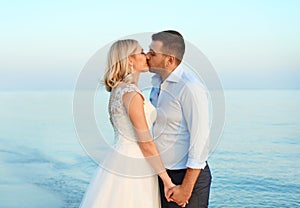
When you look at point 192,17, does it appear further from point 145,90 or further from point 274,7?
point 145,90

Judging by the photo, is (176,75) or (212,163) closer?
(176,75)

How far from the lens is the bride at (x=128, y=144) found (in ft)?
6.94

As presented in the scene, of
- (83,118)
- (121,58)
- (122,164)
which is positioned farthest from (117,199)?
(121,58)

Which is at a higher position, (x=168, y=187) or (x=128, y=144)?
(x=128, y=144)

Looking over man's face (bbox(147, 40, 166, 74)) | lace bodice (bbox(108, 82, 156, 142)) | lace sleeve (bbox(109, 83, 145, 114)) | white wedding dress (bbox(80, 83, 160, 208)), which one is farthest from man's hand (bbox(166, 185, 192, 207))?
man's face (bbox(147, 40, 166, 74))

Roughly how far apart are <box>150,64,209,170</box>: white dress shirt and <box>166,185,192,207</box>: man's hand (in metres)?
0.10

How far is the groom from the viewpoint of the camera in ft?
6.90

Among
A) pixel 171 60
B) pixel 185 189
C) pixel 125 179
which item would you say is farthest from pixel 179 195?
pixel 171 60

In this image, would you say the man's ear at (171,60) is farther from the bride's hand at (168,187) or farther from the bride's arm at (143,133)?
the bride's hand at (168,187)

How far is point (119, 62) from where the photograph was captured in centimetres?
211

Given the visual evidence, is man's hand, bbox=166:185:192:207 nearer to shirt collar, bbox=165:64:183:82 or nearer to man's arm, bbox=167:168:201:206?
man's arm, bbox=167:168:201:206

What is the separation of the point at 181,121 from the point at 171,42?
325mm

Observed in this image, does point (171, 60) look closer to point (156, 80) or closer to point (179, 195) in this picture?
point (156, 80)

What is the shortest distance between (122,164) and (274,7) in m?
11.8
